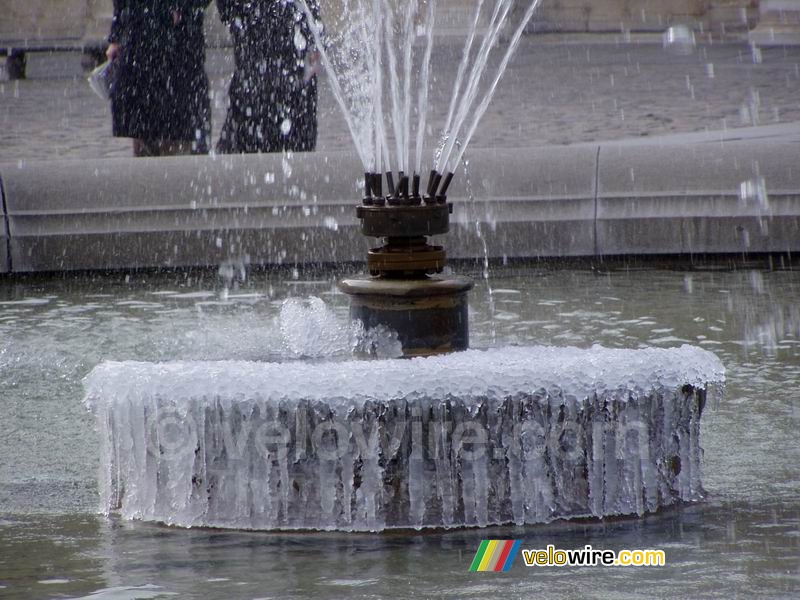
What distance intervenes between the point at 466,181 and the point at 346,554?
4.37m

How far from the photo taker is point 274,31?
8.64 meters

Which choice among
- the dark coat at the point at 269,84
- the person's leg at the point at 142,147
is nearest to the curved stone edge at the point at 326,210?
the dark coat at the point at 269,84

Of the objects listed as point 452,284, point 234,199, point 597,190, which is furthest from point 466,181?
point 452,284

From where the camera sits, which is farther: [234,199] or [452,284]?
[234,199]

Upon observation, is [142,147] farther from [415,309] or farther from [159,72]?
[415,309]

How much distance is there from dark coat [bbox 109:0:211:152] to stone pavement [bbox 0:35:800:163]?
3.60 metres

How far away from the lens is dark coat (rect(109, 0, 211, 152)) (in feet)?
28.5

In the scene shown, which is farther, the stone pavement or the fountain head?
the stone pavement

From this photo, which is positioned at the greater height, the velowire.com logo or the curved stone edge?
the curved stone edge

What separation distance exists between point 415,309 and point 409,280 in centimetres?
9

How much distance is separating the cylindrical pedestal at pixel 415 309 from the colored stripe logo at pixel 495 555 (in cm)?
63

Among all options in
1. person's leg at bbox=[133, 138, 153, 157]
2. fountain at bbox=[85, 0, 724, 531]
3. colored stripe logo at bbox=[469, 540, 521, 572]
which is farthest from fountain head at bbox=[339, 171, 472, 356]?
person's leg at bbox=[133, 138, 153, 157]

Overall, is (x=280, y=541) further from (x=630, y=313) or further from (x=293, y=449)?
(x=630, y=313)

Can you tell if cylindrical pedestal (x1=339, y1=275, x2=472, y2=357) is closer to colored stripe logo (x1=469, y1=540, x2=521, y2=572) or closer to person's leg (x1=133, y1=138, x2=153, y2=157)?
colored stripe logo (x1=469, y1=540, x2=521, y2=572)
